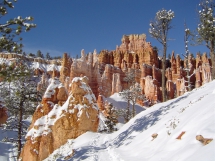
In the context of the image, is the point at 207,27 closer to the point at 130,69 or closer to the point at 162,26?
the point at 162,26

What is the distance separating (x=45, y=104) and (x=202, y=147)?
54.8 feet

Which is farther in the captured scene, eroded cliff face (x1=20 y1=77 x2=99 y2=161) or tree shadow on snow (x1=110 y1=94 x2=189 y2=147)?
eroded cliff face (x1=20 y1=77 x2=99 y2=161)

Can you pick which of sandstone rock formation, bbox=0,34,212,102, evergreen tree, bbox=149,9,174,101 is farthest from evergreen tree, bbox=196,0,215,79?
sandstone rock formation, bbox=0,34,212,102

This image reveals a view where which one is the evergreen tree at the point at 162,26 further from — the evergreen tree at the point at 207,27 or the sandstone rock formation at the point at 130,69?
the sandstone rock formation at the point at 130,69

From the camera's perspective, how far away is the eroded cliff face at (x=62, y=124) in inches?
710

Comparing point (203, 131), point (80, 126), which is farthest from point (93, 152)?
point (203, 131)

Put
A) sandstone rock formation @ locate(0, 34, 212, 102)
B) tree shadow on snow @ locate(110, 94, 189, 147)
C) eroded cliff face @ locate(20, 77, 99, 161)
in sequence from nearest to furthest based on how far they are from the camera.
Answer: tree shadow on snow @ locate(110, 94, 189, 147)
eroded cliff face @ locate(20, 77, 99, 161)
sandstone rock formation @ locate(0, 34, 212, 102)

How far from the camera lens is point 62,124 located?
60.2 feet

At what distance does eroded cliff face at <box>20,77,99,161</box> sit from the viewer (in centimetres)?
1803

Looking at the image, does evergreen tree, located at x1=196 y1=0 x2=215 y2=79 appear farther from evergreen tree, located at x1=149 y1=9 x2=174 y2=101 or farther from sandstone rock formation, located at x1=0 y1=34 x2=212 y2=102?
sandstone rock formation, located at x1=0 y1=34 x2=212 y2=102

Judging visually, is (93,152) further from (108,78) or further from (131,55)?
(131,55)

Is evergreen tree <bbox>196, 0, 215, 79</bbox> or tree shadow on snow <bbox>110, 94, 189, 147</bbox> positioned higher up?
evergreen tree <bbox>196, 0, 215, 79</bbox>

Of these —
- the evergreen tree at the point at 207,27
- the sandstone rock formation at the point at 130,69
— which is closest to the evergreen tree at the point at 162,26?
the evergreen tree at the point at 207,27

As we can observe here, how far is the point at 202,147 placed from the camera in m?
6.32
